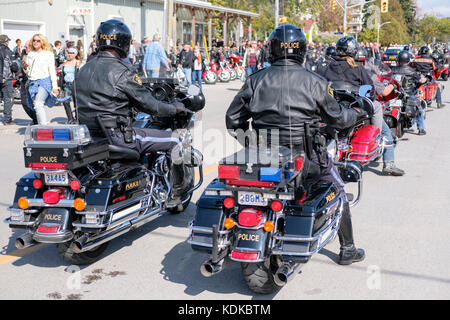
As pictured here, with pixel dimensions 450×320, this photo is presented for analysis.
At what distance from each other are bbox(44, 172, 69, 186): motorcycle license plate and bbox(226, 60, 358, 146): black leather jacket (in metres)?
1.54

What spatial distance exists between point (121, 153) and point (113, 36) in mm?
1056

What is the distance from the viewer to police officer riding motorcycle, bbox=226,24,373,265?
3.93 m

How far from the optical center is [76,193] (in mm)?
4371

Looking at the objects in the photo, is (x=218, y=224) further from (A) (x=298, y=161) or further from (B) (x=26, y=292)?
(B) (x=26, y=292)

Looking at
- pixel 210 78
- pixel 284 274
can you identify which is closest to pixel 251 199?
pixel 284 274

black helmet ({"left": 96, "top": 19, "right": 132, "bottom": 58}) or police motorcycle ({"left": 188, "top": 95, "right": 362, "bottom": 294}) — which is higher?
black helmet ({"left": 96, "top": 19, "right": 132, "bottom": 58})

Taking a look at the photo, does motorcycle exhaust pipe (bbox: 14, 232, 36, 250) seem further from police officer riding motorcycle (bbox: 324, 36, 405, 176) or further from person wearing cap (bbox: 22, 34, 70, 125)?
person wearing cap (bbox: 22, 34, 70, 125)

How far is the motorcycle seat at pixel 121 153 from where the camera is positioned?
466 cm

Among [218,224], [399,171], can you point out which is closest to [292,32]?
[218,224]

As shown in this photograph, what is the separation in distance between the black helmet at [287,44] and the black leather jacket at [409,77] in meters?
7.62

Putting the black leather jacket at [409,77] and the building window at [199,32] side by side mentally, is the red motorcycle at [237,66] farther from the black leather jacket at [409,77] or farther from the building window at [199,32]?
the black leather jacket at [409,77]

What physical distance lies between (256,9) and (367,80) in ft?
164

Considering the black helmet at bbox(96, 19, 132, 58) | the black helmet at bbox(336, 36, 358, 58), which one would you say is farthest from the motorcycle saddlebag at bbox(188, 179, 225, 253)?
the black helmet at bbox(336, 36, 358, 58)

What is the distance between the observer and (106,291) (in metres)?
4.08
